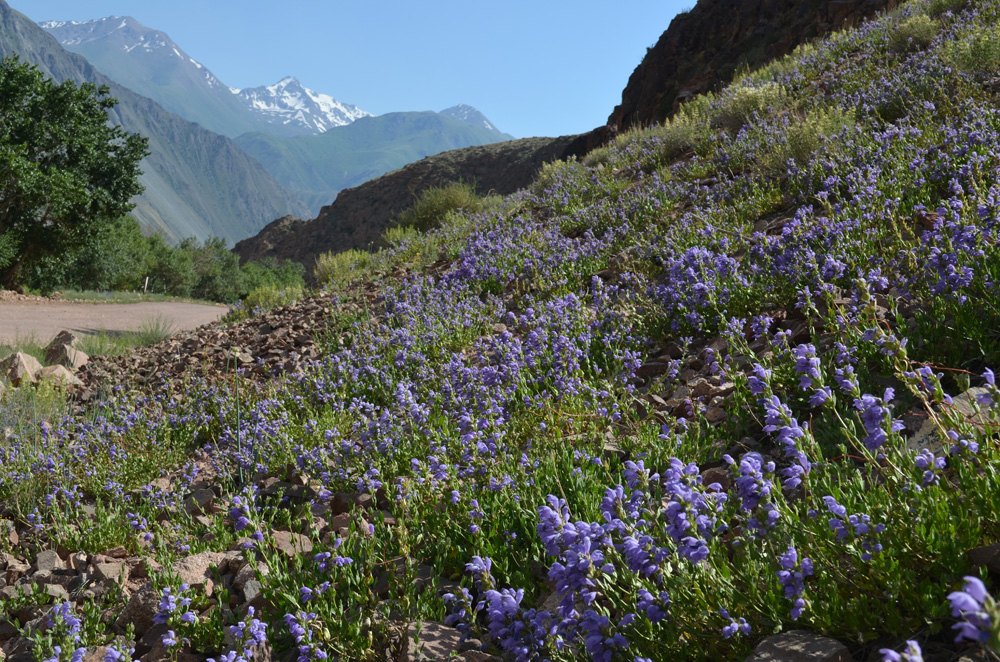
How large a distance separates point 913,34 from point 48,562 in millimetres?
15129

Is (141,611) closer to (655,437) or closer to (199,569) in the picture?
(199,569)

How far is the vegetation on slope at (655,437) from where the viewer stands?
2090 millimetres

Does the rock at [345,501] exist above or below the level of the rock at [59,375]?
below

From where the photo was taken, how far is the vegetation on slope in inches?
82.3

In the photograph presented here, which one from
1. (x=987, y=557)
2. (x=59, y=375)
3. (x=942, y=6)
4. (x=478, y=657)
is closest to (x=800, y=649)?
(x=987, y=557)

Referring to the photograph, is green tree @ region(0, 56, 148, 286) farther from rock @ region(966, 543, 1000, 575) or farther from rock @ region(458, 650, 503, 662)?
rock @ region(966, 543, 1000, 575)

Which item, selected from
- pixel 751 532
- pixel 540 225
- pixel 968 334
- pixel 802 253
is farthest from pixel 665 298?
pixel 540 225

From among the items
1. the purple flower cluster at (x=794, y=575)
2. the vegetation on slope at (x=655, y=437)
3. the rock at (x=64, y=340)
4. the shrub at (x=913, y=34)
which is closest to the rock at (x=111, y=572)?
the vegetation on slope at (x=655, y=437)

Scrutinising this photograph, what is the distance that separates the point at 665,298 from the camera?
18.1ft

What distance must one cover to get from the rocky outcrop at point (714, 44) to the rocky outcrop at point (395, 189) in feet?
87.1

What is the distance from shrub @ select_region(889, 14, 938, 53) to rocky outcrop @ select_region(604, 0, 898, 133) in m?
10.2

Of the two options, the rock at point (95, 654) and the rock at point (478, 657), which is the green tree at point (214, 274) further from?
the rock at point (478, 657)

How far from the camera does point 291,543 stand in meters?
3.52

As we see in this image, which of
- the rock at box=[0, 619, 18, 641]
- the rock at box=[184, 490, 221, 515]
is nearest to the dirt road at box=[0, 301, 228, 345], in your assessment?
the rock at box=[184, 490, 221, 515]
